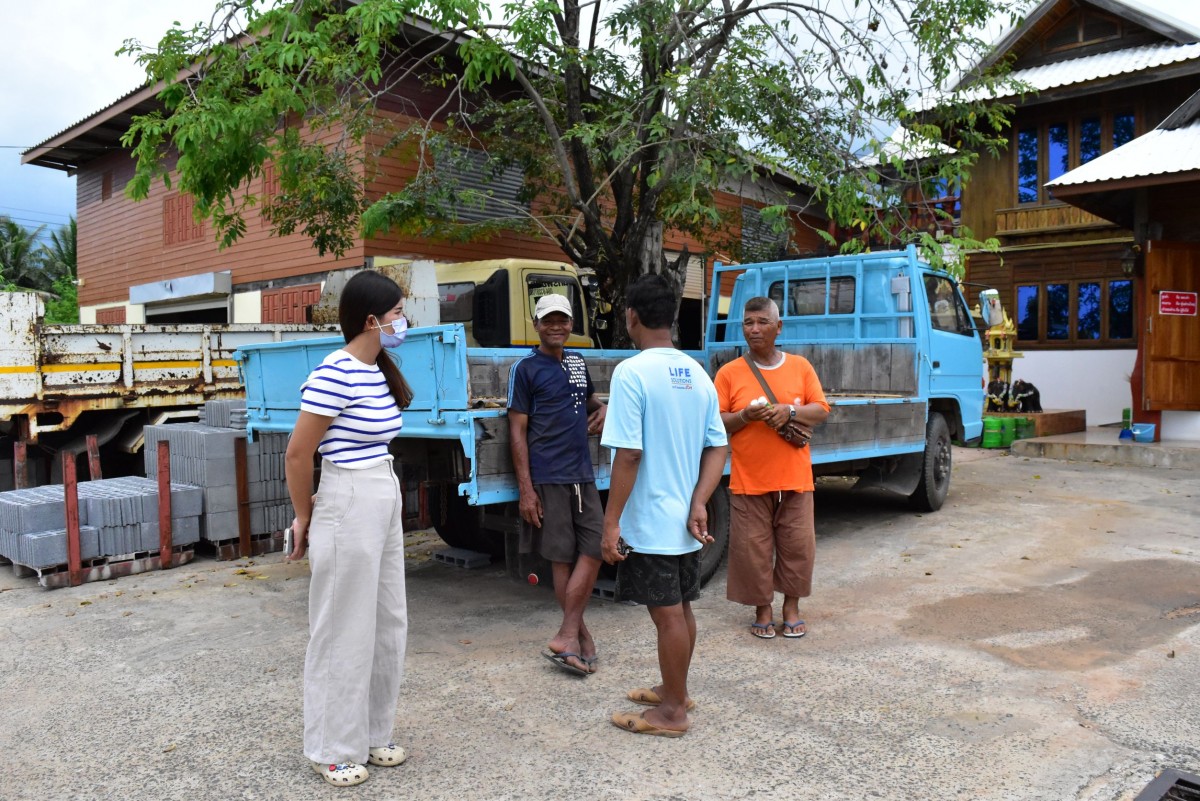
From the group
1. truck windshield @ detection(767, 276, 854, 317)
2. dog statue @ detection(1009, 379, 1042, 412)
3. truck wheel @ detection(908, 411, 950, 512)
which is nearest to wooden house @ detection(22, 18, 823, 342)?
truck windshield @ detection(767, 276, 854, 317)

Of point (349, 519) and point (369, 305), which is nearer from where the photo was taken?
point (349, 519)

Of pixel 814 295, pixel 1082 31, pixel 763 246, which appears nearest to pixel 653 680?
pixel 814 295

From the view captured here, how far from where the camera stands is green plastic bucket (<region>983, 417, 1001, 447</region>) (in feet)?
45.2

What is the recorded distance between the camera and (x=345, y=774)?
321 cm

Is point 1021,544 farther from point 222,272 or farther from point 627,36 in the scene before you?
point 222,272

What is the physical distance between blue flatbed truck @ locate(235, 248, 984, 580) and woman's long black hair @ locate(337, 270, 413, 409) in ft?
4.29

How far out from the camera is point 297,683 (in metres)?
4.25

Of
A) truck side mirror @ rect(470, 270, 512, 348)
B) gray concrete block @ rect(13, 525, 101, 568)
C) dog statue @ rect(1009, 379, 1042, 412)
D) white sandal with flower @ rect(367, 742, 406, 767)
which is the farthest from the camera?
dog statue @ rect(1009, 379, 1042, 412)

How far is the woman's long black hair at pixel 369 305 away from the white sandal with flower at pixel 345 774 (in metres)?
1.29

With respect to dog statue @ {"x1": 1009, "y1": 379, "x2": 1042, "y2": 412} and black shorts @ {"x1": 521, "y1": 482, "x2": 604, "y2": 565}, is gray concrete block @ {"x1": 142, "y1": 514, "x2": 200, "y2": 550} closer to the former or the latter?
black shorts @ {"x1": 521, "y1": 482, "x2": 604, "y2": 565}

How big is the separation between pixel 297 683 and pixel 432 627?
100 cm

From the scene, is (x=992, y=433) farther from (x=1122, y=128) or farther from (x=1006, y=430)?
(x=1122, y=128)

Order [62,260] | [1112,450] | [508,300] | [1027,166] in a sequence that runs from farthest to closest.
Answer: [62,260] < [1027,166] < [1112,450] < [508,300]

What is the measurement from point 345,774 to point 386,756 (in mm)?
190
